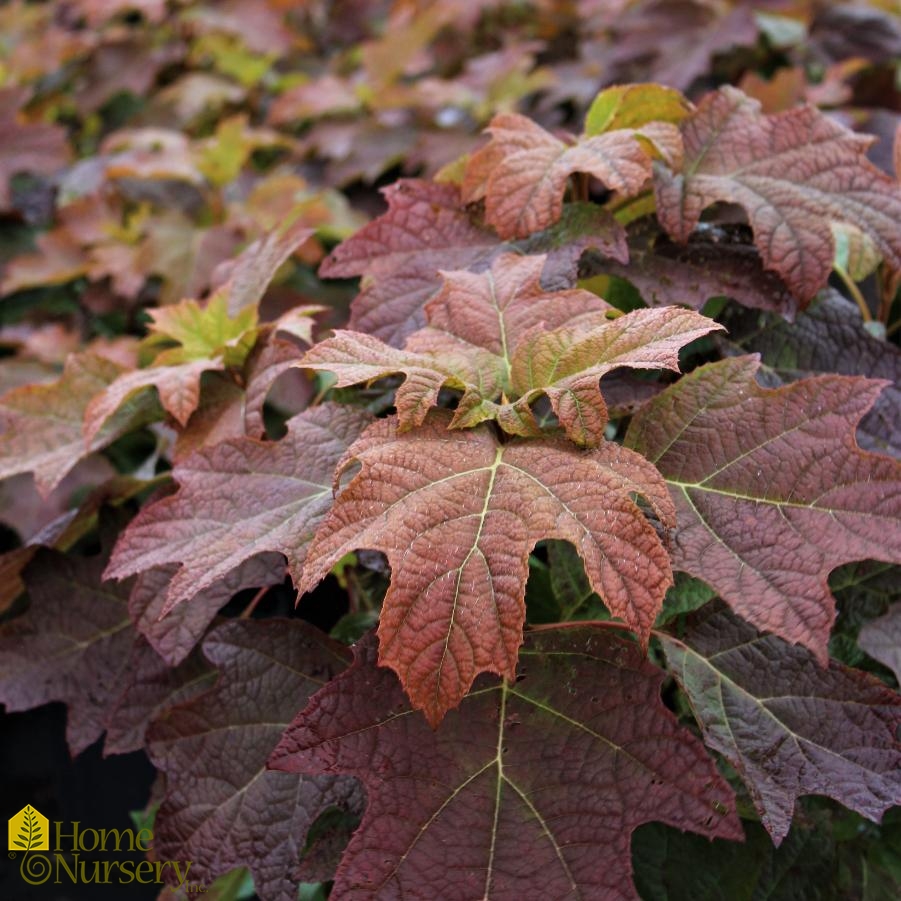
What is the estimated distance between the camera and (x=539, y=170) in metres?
1.02

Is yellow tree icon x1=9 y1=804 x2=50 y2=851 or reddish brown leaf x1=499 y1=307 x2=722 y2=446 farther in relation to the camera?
yellow tree icon x1=9 y1=804 x2=50 y2=851

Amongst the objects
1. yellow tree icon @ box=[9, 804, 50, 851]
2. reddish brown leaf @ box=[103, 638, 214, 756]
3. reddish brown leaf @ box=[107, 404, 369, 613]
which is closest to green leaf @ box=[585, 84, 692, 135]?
reddish brown leaf @ box=[107, 404, 369, 613]

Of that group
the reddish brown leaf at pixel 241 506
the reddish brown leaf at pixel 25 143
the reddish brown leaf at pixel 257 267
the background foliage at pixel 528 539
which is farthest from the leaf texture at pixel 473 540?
the reddish brown leaf at pixel 25 143

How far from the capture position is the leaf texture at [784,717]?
775 millimetres

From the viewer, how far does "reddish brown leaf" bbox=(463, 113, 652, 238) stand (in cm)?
98

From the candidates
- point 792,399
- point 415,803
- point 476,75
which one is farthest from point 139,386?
point 476,75

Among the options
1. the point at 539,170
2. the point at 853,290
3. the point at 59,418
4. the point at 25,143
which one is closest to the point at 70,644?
the point at 59,418

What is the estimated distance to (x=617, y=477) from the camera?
750mm

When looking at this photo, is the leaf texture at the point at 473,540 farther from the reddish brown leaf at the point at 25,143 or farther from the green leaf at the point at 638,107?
the reddish brown leaf at the point at 25,143

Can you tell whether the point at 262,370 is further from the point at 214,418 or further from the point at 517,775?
the point at 517,775

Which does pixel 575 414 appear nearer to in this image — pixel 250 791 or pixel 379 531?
pixel 379 531

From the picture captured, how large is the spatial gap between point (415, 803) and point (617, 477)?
31 centimetres

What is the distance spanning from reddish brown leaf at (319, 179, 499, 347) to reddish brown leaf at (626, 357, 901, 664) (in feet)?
1.02

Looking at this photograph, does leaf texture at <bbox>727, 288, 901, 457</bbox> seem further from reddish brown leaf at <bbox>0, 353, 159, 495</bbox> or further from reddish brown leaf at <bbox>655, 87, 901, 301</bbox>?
reddish brown leaf at <bbox>0, 353, 159, 495</bbox>
